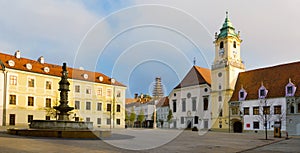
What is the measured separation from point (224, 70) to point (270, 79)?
8261 millimetres

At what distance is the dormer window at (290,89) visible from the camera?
42.1 metres

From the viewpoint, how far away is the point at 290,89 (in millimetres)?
42719

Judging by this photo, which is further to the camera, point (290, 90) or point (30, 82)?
point (30, 82)

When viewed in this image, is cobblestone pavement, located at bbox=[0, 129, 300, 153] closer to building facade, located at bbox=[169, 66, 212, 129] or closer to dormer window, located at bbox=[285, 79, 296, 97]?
dormer window, located at bbox=[285, 79, 296, 97]

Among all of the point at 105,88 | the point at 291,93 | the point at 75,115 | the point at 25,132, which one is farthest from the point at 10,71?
the point at 291,93

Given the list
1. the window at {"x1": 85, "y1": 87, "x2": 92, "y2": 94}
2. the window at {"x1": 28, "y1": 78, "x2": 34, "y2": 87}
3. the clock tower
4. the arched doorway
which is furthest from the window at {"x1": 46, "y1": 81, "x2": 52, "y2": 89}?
the arched doorway

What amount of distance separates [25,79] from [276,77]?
40643 mm

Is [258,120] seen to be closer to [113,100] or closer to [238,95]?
[238,95]

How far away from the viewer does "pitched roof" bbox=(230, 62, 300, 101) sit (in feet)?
147

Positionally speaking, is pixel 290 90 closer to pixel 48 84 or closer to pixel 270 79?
pixel 270 79

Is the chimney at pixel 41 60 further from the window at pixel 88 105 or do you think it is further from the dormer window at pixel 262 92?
the dormer window at pixel 262 92

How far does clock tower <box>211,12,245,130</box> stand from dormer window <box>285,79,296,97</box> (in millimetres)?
10955

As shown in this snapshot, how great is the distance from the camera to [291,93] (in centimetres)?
4222

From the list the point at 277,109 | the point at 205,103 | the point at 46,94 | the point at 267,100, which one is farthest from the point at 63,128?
the point at 205,103
